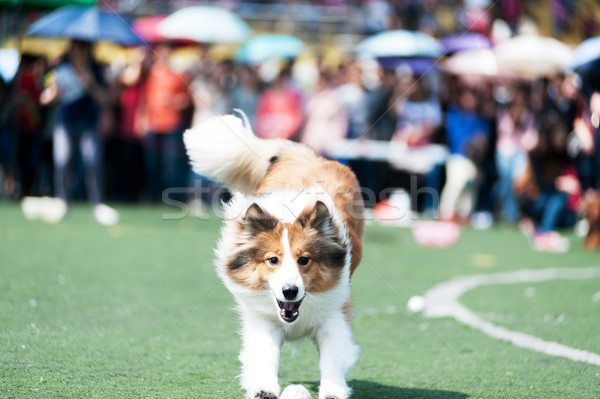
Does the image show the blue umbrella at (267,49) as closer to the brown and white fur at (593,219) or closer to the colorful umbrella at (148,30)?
the colorful umbrella at (148,30)

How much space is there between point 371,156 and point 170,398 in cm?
1139

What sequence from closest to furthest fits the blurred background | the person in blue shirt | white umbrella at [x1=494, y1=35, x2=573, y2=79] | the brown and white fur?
the brown and white fur < the blurred background < the person in blue shirt < white umbrella at [x1=494, y1=35, x2=573, y2=79]

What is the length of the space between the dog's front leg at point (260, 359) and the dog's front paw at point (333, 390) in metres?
0.23

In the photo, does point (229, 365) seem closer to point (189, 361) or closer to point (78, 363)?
point (189, 361)

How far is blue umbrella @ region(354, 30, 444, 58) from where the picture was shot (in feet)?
51.4

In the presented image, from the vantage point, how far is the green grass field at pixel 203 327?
14.8 feet

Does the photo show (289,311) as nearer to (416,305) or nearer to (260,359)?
(260,359)

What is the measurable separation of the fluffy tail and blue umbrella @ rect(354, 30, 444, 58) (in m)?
10.1

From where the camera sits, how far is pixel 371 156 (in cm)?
1520

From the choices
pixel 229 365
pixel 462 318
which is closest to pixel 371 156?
pixel 462 318

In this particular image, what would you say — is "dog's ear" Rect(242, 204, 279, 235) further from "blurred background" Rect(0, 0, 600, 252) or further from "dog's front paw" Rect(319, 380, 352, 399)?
"blurred background" Rect(0, 0, 600, 252)

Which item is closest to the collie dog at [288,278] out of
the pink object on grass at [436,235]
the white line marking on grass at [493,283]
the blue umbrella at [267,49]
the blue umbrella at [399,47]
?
the white line marking on grass at [493,283]

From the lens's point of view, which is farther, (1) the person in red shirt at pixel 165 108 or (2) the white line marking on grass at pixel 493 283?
(1) the person in red shirt at pixel 165 108

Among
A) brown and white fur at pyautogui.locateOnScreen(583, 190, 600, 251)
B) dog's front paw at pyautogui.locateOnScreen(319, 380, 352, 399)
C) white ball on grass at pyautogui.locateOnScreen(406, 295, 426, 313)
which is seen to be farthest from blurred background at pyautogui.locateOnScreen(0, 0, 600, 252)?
dog's front paw at pyautogui.locateOnScreen(319, 380, 352, 399)
